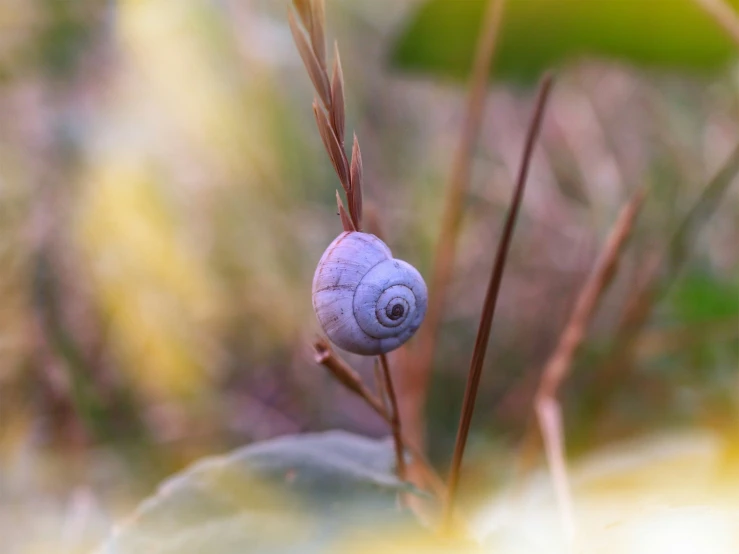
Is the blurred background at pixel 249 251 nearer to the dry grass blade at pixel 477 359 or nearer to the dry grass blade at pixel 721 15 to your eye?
the dry grass blade at pixel 721 15

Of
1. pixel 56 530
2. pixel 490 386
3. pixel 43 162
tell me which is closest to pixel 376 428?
pixel 490 386

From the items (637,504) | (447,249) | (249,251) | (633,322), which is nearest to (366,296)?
(637,504)

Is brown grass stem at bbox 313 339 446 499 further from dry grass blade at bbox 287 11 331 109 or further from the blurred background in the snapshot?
the blurred background

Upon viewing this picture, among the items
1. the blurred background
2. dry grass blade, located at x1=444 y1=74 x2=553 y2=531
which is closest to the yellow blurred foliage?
the blurred background

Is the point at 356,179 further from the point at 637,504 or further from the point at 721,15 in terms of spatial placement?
the point at 721,15

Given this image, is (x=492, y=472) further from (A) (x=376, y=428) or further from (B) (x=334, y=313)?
(B) (x=334, y=313)
